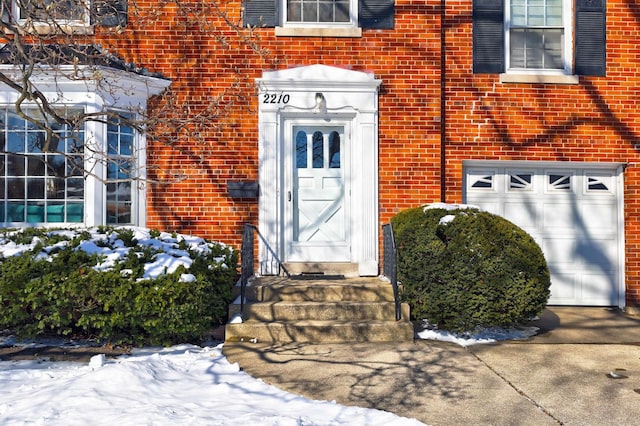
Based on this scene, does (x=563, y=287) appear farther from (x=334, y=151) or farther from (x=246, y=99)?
(x=246, y=99)

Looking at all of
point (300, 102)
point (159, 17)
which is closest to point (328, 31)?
point (300, 102)

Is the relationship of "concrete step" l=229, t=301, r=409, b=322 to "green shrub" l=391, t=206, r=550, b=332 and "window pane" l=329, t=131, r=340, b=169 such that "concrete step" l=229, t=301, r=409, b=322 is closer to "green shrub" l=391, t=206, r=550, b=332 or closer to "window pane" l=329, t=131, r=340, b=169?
"green shrub" l=391, t=206, r=550, b=332

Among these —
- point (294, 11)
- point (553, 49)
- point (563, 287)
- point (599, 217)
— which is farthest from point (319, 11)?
point (563, 287)

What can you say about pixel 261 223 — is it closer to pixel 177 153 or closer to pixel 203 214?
pixel 203 214

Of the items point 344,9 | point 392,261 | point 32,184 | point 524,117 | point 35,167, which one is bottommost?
point 392,261

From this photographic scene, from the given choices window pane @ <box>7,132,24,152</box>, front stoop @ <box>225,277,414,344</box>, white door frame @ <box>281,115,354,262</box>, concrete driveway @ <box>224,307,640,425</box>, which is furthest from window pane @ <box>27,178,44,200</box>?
concrete driveway @ <box>224,307,640,425</box>

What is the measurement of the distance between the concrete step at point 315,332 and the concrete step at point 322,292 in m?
0.71

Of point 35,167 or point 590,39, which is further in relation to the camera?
point 590,39

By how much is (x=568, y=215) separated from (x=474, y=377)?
498 cm

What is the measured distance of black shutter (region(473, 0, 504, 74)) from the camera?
905 cm

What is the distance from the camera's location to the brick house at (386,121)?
868 cm

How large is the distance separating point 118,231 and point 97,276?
3.67 ft

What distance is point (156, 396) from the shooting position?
15.1 feet

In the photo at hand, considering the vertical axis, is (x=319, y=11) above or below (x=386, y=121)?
above
